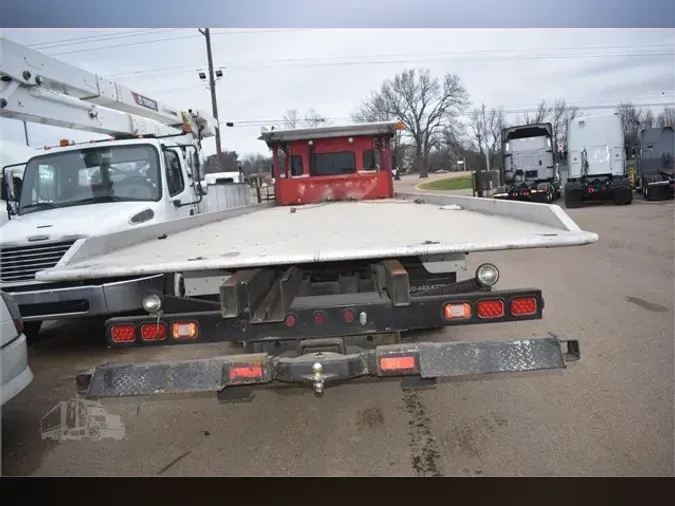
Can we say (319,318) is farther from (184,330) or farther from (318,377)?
(184,330)

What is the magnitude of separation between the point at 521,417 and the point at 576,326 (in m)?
2.35

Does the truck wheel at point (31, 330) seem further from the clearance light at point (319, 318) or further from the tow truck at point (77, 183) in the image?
the clearance light at point (319, 318)

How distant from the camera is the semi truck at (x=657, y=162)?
1998cm

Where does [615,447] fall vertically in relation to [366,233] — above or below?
below

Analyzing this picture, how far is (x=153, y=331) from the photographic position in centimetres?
340

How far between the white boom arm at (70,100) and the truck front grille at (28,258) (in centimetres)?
158

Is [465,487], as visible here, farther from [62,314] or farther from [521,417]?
[62,314]

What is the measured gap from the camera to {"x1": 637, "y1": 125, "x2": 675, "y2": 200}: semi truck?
19984mm

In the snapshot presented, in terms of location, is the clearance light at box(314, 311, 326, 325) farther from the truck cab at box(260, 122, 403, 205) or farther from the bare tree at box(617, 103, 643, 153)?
the bare tree at box(617, 103, 643, 153)

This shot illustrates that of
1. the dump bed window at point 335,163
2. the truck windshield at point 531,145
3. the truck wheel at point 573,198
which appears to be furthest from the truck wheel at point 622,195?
the dump bed window at point 335,163

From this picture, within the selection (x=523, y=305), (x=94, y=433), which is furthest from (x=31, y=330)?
(x=523, y=305)

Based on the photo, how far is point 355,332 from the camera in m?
3.36

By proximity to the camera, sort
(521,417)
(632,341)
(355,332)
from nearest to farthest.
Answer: (355,332)
(521,417)
(632,341)

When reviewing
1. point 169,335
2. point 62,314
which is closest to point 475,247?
point 169,335
